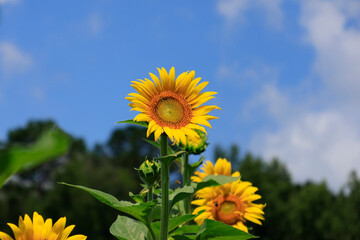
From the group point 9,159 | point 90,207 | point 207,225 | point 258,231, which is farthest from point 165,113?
point 258,231

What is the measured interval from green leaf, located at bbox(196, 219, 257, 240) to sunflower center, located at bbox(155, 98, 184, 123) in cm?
40

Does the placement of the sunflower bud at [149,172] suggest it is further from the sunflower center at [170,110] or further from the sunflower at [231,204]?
the sunflower at [231,204]

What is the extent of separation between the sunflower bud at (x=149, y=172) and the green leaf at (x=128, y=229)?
0.20 meters

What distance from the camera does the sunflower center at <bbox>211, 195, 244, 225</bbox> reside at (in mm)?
2490

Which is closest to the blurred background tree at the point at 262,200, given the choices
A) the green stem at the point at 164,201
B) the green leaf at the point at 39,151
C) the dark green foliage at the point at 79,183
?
the dark green foliage at the point at 79,183

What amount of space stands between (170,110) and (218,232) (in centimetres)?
48

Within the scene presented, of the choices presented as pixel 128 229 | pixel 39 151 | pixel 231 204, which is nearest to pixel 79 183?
pixel 231 204

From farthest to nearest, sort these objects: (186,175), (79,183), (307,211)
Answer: (307,211)
(79,183)
(186,175)

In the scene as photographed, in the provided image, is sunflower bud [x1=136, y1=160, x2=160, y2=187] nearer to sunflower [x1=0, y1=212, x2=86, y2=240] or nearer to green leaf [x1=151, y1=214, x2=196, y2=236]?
green leaf [x1=151, y1=214, x2=196, y2=236]

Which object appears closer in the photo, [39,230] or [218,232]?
[39,230]

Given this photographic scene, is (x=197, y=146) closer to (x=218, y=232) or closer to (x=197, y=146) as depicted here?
(x=197, y=146)

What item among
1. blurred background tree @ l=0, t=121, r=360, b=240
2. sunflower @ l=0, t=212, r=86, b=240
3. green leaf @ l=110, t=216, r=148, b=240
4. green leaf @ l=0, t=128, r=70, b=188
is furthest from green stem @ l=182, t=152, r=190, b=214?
blurred background tree @ l=0, t=121, r=360, b=240

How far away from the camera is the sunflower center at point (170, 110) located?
1.77 m

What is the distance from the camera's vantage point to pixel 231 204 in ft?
8.32
